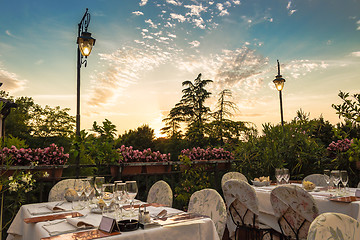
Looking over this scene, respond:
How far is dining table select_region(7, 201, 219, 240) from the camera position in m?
1.46

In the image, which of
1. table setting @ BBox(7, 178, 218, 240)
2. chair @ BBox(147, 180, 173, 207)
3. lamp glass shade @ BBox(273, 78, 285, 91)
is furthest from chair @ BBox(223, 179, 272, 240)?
lamp glass shade @ BBox(273, 78, 285, 91)

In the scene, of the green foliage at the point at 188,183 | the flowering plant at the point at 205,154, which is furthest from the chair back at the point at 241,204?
the flowering plant at the point at 205,154

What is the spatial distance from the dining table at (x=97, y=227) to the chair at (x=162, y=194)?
64cm

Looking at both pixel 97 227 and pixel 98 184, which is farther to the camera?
pixel 98 184

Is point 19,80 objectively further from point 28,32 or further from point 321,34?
point 321,34

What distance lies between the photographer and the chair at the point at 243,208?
2.77m

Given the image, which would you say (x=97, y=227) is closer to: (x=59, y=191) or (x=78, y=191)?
(x=78, y=191)

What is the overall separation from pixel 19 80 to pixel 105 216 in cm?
1040

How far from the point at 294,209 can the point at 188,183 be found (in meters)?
2.80

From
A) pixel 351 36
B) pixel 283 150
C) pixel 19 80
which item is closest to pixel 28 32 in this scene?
pixel 19 80

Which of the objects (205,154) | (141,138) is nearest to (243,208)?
(205,154)

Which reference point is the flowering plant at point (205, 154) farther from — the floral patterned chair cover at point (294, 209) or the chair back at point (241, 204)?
the floral patterned chair cover at point (294, 209)

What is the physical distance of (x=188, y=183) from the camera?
16.3ft

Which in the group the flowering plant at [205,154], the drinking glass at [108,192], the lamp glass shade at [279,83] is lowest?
the drinking glass at [108,192]
